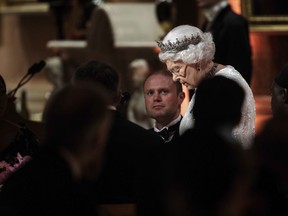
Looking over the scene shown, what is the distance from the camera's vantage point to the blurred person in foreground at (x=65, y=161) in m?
4.40

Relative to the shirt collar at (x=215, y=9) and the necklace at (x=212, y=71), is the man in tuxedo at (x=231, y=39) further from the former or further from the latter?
the necklace at (x=212, y=71)

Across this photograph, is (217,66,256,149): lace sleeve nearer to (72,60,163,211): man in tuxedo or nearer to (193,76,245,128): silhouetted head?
(72,60,163,211): man in tuxedo

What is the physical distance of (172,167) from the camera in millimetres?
4285

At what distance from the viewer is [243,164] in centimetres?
428

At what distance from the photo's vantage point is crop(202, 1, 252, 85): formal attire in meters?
8.98

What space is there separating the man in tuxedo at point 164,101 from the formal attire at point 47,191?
2.36m

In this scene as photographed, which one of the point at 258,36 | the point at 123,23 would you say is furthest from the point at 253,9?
the point at 123,23

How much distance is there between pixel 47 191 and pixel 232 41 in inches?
183

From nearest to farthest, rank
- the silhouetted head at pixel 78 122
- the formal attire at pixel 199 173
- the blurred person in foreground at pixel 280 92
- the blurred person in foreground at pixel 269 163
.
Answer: the formal attire at pixel 199 173, the silhouetted head at pixel 78 122, the blurred person in foreground at pixel 269 163, the blurred person in foreground at pixel 280 92

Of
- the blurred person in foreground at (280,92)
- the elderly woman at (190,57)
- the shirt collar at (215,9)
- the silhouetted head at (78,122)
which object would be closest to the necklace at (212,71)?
the elderly woman at (190,57)

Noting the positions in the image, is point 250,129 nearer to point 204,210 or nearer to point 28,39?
point 204,210

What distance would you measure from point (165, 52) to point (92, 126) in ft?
7.81

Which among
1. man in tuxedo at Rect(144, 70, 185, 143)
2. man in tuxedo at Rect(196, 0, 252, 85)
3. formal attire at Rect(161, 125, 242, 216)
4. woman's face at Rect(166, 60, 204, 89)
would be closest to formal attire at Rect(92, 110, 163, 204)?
woman's face at Rect(166, 60, 204, 89)

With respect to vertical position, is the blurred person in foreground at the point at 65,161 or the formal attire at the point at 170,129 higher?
the blurred person in foreground at the point at 65,161
